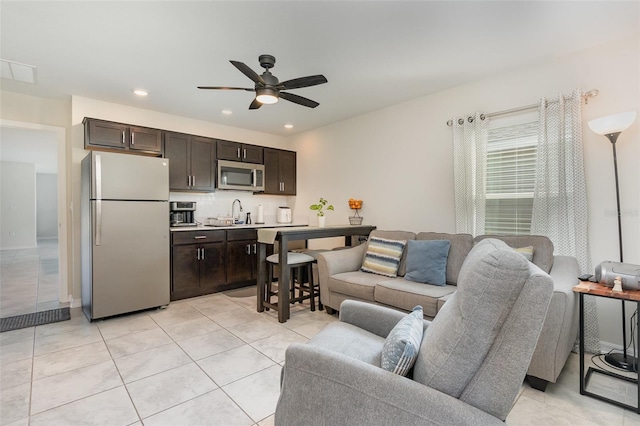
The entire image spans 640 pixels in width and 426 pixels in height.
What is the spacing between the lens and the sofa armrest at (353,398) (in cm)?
96

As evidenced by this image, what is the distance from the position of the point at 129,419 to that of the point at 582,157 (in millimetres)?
3864

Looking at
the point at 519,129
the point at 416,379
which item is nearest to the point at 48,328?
the point at 416,379

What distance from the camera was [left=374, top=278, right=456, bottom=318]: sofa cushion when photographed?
2.55 m

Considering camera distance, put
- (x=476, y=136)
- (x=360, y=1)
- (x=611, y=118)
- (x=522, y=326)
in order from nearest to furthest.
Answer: (x=522, y=326) < (x=360, y=1) < (x=611, y=118) < (x=476, y=136)

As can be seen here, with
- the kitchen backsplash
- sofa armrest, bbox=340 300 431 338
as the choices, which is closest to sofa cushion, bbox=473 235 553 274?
sofa armrest, bbox=340 300 431 338

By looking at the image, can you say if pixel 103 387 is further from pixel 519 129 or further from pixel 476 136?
pixel 519 129

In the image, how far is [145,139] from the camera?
156 inches

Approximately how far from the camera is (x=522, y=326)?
3.02ft

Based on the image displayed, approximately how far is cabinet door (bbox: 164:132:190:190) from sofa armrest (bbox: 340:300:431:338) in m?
3.25

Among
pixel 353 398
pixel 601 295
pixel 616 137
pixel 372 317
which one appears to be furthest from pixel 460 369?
pixel 616 137

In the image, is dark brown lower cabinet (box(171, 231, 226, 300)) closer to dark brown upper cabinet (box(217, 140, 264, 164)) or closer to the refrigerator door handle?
the refrigerator door handle

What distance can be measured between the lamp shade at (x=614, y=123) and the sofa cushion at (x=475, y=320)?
2124 millimetres

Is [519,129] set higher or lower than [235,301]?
higher

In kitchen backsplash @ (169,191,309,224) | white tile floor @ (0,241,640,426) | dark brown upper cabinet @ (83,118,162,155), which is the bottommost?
white tile floor @ (0,241,640,426)
